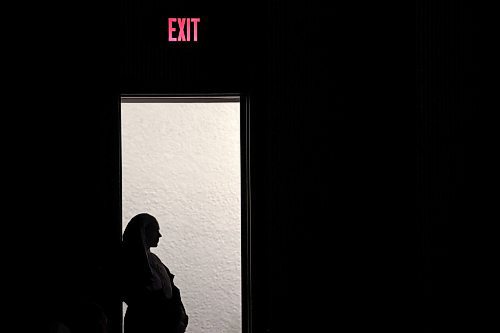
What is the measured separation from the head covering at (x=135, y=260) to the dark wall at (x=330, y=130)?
8.8 inches

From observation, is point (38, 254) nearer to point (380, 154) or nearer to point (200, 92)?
point (200, 92)

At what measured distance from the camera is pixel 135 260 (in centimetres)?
367

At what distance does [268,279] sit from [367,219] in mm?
660

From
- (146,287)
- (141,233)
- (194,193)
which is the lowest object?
(146,287)

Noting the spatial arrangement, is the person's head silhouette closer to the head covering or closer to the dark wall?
Answer: the head covering

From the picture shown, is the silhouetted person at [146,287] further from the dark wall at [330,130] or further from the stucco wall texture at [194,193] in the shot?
the stucco wall texture at [194,193]

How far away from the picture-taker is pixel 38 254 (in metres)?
3.87

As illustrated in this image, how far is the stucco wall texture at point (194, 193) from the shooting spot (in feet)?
17.9

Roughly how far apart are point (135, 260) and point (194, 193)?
1.89 meters

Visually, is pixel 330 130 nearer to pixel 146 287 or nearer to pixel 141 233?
pixel 141 233

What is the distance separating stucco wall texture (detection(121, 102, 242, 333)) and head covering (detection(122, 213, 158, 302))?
66.9 inches

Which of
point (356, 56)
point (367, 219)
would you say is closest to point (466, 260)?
point (367, 219)

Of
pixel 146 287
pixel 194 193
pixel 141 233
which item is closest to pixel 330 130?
pixel 141 233

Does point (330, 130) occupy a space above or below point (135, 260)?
above
